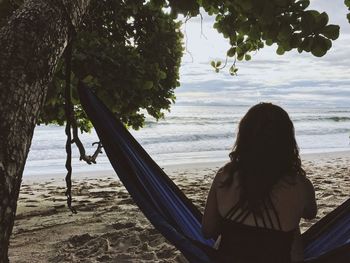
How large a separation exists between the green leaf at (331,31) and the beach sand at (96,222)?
216 cm

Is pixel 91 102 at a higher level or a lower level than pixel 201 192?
higher

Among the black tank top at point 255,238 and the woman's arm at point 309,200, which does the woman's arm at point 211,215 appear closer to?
the black tank top at point 255,238

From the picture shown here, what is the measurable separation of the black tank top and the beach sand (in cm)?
183

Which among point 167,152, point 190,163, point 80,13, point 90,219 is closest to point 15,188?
point 80,13

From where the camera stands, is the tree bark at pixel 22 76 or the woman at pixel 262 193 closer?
the tree bark at pixel 22 76

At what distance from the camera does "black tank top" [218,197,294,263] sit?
2.02 meters

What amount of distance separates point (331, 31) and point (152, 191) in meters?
1.38

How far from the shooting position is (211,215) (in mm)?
2174

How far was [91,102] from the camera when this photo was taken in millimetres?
2531

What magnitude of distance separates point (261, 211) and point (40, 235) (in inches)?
131

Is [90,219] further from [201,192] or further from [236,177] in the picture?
[236,177]

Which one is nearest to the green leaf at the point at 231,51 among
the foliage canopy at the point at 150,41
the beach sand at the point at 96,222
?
the foliage canopy at the point at 150,41

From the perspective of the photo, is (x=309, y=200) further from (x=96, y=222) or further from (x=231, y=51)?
(x=96, y=222)

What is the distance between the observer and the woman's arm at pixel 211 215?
2.14m
